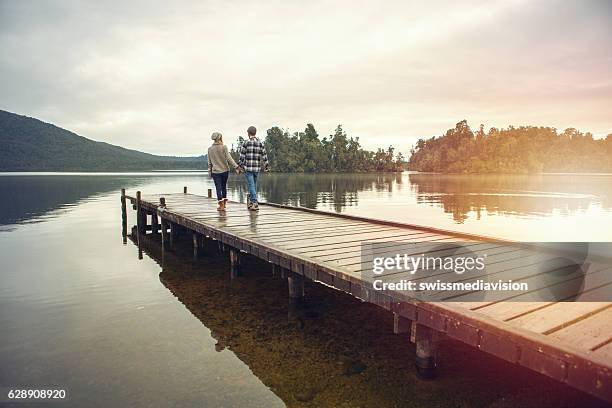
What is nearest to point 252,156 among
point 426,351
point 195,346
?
point 195,346

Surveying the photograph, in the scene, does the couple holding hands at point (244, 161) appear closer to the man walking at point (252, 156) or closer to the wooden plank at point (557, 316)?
the man walking at point (252, 156)

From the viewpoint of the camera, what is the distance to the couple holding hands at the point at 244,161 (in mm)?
12852

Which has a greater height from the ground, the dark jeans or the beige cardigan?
the beige cardigan

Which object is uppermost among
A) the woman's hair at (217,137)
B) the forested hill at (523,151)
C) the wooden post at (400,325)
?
the forested hill at (523,151)

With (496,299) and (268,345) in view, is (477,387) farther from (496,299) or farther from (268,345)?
(268,345)

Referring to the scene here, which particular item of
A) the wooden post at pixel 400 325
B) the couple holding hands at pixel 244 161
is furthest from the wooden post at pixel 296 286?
the couple holding hands at pixel 244 161

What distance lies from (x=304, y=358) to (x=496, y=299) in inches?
130

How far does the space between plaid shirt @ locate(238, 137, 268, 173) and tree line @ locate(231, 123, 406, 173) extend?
129 meters

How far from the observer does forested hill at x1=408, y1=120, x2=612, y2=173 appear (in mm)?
141125

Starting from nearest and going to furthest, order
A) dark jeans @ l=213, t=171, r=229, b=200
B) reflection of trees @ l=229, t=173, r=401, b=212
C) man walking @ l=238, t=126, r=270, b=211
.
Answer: man walking @ l=238, t=126, r=270, b=211
dark jeans @ l=213, t=171, r=229, b=200
reflection of trees @ l=229, t=173, r=401, b=212

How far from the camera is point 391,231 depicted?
363 inches

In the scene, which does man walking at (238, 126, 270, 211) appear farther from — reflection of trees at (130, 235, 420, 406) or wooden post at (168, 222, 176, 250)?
wooden post at (168, 222, 176, 250)

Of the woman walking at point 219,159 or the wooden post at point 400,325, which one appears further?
the woman walking at point 219,159

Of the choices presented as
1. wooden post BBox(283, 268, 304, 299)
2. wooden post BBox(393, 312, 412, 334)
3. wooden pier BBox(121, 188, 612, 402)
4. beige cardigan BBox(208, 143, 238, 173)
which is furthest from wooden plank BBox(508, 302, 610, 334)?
beige cardigan BBox(208, 143, 238, 173)
